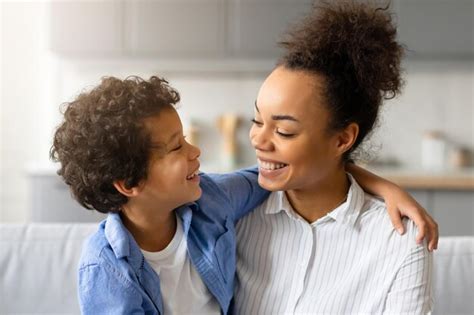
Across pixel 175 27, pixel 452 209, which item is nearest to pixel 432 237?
pixel 452 209

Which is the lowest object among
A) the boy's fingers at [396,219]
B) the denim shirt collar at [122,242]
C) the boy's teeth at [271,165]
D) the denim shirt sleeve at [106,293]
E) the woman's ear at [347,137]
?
the denim shirt sleeve at [106,293]

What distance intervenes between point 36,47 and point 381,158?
2.46 m

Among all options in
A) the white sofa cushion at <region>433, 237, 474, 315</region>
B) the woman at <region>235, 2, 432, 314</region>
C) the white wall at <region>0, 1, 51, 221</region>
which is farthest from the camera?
the white wall at <region>0, 1, 51, 221</region>

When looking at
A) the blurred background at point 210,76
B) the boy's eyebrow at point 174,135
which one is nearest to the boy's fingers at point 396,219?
the boy's eyebrow at point 174,135

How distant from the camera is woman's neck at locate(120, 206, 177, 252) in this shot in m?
1.61

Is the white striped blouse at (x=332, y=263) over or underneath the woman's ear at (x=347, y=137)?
underneath

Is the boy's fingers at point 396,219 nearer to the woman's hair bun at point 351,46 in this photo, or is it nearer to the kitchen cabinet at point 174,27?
the woman's hair bun at point 351,46

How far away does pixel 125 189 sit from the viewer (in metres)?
1.57

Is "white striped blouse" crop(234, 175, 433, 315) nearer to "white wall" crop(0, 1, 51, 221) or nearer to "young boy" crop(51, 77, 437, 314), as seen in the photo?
"young boy" crop(51, 77, 437, 314)

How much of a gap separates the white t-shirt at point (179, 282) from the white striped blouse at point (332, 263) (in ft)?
0.39

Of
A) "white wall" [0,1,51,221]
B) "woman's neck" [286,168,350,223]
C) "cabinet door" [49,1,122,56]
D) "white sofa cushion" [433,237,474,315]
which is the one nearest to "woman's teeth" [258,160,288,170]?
"woman's neck" [286,168,350,223]

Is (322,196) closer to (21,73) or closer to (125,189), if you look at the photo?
(125,189)

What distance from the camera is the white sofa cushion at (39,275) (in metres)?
1.85

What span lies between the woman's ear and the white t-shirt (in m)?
0.42
